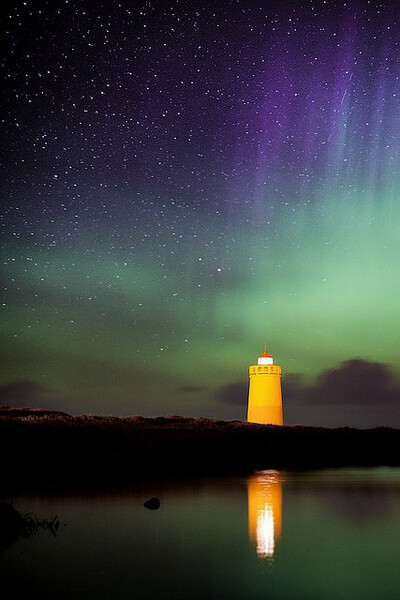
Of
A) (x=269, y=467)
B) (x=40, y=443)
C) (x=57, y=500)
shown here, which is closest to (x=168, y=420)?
A: (x=269, y=467)

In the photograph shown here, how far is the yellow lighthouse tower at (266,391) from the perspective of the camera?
43.8 meters

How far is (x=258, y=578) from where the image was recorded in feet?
29.9

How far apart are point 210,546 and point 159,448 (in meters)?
14.4

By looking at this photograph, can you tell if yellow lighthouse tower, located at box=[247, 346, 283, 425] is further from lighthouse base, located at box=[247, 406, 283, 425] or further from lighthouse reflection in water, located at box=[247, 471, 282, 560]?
lighthouse reflection in water, located at box=[247, 471, 282, 560]

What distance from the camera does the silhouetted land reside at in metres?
21.5

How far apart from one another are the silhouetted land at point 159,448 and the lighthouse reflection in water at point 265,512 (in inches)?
127

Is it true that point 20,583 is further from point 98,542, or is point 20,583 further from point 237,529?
point 237,529

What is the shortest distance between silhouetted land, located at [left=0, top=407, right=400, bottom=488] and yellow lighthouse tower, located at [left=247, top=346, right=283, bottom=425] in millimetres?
9472

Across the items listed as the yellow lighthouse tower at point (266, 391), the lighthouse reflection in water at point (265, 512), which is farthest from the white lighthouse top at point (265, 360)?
the lighthouse reflection in water at point (265, 512)

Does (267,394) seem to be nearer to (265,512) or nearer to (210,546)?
(265,512)

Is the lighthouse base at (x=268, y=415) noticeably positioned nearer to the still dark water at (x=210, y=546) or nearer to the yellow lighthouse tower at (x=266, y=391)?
the yellow lighthouse tower at (x=266, y=391)

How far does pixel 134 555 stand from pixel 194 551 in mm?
1109

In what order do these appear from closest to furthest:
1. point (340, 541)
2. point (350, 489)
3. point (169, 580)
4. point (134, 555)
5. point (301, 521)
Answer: point (169, 580) < point (134, 555) < point (340, 541) < point (301, 521) < point (350, 489)

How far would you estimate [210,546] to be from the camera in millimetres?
11703
